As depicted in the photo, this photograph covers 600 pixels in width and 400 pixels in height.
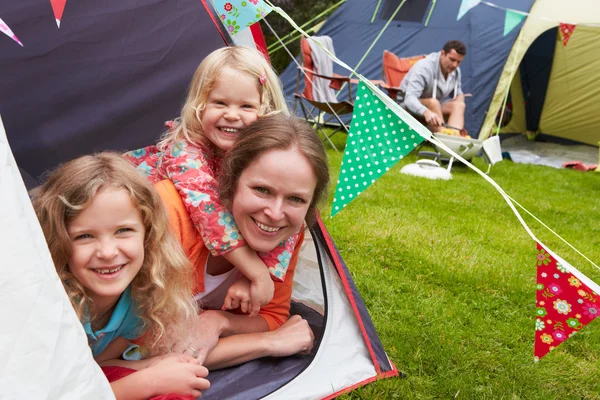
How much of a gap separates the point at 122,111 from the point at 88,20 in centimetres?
31

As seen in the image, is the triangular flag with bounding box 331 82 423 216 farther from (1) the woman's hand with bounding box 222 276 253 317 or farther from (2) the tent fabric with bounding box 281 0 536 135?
(2) the tent fabric with bounding box 281 0 536 135

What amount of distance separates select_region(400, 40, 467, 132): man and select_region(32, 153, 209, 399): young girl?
4130mm

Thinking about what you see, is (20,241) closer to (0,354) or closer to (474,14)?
(0,354)

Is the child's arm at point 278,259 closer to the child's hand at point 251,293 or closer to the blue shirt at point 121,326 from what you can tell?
the child's hand at point 251,293

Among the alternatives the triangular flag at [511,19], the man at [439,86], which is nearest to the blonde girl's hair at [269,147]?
the man at [439,86]

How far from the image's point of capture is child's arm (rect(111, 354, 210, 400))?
1.36 metres

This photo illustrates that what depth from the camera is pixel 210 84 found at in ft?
5.77

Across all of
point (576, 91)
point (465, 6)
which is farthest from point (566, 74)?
point (465, 6)

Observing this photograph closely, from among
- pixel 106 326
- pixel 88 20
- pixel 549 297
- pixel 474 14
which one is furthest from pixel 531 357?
pixel 474 14

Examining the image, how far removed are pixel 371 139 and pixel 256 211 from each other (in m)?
0.35

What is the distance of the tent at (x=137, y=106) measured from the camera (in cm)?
175

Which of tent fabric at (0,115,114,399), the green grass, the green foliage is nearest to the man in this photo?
the green grass

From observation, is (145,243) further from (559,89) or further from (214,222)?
(559,89)

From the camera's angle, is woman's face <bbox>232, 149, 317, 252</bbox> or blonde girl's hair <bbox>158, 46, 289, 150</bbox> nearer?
woman's face <bbox>232, 149, 317, 252</bbox>
